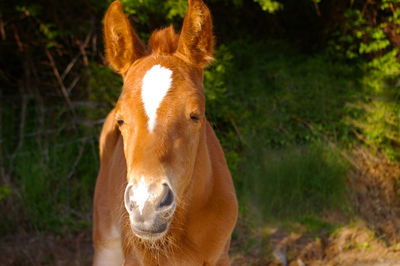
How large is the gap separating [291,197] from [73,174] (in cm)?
312

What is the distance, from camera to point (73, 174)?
5871 millimetres

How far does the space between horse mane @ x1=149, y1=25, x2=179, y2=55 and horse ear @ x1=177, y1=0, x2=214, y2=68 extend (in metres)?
0.07

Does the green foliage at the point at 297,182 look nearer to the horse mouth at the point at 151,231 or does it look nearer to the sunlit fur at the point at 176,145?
the sunlit fur at the point at 176,145

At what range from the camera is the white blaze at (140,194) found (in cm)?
186

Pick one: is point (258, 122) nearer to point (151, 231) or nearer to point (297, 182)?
point (297, 182)

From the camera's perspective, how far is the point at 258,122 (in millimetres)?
5930

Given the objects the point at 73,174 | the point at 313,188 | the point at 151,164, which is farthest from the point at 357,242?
the point at 73,174

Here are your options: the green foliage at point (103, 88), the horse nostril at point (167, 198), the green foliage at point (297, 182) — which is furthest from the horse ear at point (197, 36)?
the green foliage at point (297, 182)

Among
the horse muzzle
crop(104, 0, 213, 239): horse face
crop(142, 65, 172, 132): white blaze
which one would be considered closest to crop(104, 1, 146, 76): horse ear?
crop(104, 0, 213, 239): horse face

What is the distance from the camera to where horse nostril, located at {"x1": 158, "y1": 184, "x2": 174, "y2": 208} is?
188 centimetres

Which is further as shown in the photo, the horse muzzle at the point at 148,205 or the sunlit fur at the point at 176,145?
the sunlit fur at the point at 176,145

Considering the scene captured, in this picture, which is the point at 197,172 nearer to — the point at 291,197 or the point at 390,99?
the point at 291,197

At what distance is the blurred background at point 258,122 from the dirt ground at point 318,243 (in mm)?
18

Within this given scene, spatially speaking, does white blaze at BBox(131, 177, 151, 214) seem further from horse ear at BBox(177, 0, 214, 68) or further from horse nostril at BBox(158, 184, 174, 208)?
horse ear at BBox(177, 0, 214, 68)
